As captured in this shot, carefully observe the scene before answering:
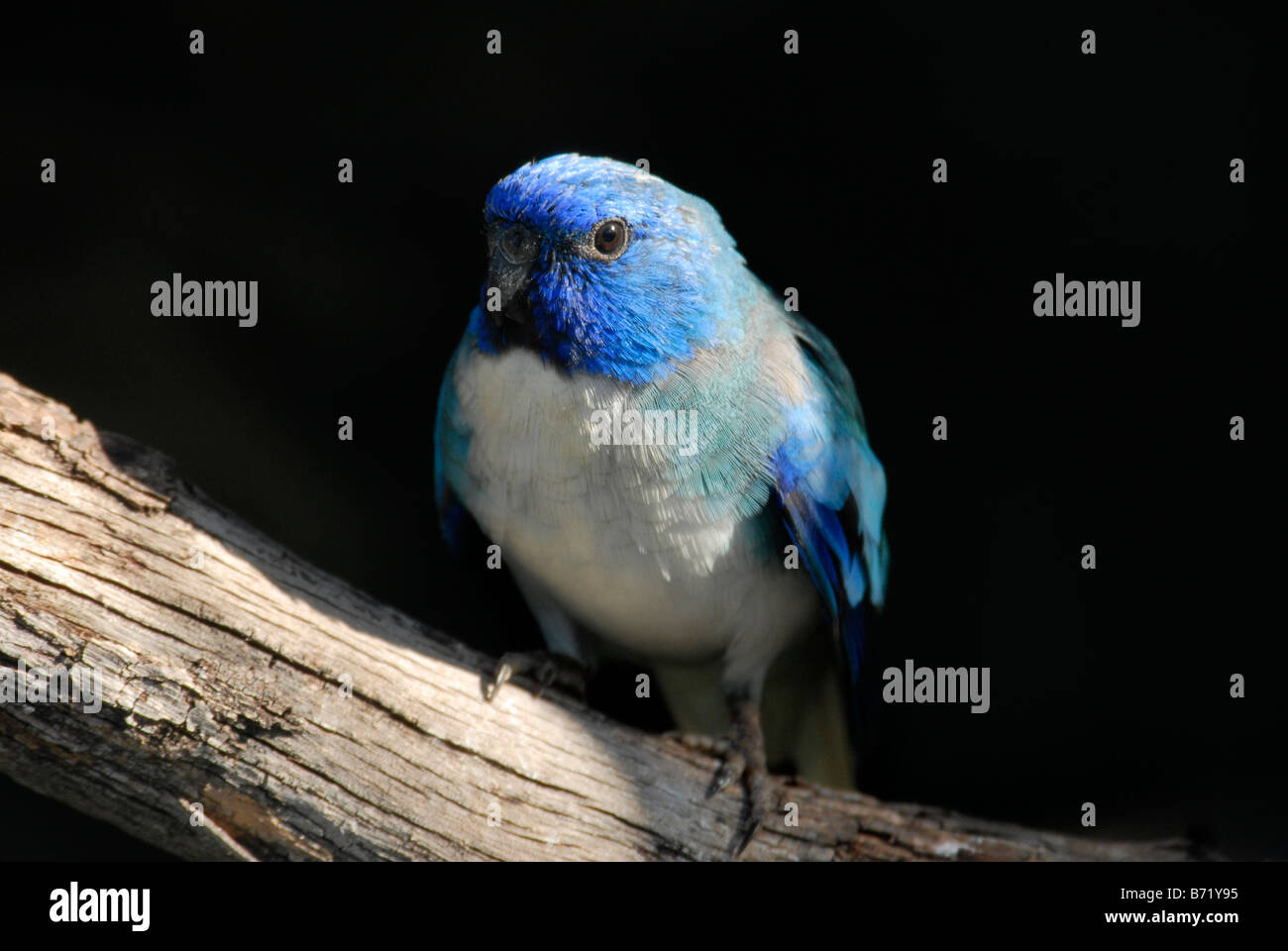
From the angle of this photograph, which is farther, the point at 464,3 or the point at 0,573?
the point at 464,3

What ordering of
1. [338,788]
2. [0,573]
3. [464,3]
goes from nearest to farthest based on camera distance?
1. [0,573]
2. [338,788]
3. [464,3]

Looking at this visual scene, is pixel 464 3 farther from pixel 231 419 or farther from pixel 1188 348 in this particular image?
pixel 1188 348

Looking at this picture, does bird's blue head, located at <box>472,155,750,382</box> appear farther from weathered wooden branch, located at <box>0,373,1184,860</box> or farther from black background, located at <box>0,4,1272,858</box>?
black background, located at <box>0,4,1272,858</box>

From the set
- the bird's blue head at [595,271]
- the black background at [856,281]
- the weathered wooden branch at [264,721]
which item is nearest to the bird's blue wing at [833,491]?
the bird's blue head at [595,271]

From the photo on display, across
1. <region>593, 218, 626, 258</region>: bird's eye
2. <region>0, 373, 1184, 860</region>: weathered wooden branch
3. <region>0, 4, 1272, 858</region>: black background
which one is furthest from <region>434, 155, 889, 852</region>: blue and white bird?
<region>0, 4, 1272, 858</region>: black background

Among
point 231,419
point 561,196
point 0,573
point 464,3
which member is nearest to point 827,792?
point 561,196
